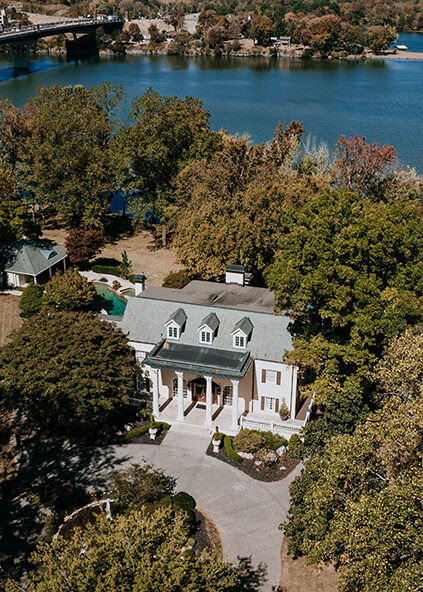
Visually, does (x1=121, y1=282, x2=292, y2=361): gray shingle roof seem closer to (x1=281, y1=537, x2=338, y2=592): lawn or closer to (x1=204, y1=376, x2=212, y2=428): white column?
(x1=204, y1=376, x2=212, y2=428): white column

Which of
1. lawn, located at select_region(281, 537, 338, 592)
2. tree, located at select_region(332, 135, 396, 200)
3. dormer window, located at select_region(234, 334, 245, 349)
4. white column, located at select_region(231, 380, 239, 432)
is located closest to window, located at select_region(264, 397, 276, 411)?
white column, located at select_region(231, 380, 239, 432)

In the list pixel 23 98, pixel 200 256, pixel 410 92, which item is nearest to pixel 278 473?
pixel 200 256

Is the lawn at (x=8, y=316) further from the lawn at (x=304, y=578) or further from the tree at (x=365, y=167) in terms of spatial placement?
the tree at (x=365, y=167)

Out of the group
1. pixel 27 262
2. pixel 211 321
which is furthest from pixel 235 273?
pixel 27 262

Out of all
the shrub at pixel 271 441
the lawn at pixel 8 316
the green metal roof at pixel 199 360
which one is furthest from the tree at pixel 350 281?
the lawn at pixel 8 316

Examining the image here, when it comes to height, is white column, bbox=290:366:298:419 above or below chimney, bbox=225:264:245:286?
below
